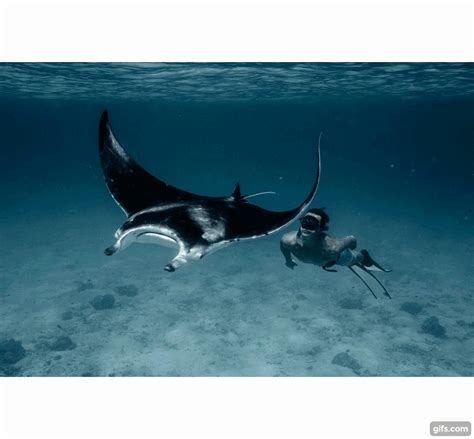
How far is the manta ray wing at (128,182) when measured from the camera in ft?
20.7

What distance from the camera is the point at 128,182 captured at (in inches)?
264

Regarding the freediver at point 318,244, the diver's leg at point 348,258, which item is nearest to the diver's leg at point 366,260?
the diver's leg at point 348,258

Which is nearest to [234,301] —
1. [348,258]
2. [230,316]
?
[230,316]

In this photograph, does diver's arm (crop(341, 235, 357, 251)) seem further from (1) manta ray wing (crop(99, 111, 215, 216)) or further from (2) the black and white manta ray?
(1) manta ray wing (crop(99, 111, 215, 216))

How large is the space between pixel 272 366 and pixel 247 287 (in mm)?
5080

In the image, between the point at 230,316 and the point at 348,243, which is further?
the point at 230,316

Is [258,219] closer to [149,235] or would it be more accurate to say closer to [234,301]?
[149,235]

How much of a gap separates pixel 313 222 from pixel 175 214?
227 centimetres

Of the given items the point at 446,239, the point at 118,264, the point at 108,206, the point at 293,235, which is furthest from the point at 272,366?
the point at 108,206
